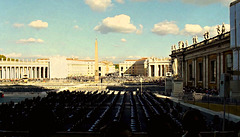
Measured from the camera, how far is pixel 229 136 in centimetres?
498

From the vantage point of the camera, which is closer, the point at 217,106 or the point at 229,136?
the point at 229,136

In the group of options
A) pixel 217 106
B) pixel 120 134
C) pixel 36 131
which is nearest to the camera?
pixel 120 134

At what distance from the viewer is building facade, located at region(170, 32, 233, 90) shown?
3058cm

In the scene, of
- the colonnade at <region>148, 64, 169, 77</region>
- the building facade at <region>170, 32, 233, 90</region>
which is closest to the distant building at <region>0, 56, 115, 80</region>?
the colonnade at <region>148, 64, 169, 77</region>

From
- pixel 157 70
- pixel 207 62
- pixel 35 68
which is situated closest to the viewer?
pixel 207 62

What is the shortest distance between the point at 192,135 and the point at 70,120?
48.1 feet

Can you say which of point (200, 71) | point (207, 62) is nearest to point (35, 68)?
point (200, 71)

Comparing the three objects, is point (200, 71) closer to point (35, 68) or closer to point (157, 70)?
point (35, 68)

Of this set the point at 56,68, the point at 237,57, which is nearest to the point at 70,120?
the point at 237,57

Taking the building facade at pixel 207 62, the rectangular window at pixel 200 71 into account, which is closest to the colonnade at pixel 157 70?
the building facade at pixel 207 62

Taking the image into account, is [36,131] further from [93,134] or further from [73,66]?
[73,66]

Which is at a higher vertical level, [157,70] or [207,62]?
[157,70]

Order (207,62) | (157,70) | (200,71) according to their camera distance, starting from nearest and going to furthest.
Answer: (207,62)
(200,71)
(157,70)

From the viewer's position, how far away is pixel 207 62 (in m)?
36.7
